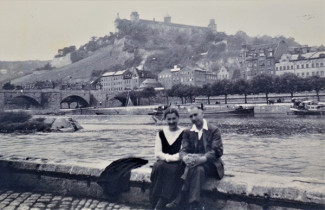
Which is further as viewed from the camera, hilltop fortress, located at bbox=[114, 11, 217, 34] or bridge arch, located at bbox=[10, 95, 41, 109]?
bridge arch, located at bbox=[10, 95, 41, 109]

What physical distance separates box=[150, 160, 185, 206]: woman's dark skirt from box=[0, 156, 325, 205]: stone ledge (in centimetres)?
18

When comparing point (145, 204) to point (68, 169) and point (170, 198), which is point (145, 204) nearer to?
point (170, 198)

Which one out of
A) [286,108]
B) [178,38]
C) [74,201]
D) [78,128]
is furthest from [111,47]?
[74,201]

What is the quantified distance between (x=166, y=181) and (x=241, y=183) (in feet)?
2.26

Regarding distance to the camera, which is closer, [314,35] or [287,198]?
[287,198]

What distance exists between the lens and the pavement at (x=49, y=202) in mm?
3475

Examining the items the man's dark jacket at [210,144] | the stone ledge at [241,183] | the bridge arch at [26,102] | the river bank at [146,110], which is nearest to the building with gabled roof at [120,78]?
the river bank at [146,110]

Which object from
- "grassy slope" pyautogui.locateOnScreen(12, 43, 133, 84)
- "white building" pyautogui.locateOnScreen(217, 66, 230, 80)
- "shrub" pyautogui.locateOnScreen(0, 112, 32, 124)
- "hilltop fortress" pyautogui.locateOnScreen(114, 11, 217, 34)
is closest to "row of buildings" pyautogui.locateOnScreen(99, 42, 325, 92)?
"grassy slope" pyautogui.locateOnScreen(12, 43, 133, 84)

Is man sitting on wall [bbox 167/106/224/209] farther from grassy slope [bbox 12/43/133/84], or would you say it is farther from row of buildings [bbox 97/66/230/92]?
grassy slope [bbox 12/43/133/84]

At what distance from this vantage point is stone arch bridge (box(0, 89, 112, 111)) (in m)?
13.8

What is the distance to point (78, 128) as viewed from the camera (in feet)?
41.3

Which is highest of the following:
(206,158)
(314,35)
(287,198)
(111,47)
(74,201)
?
(111,47)

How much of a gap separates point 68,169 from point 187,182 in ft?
4.83

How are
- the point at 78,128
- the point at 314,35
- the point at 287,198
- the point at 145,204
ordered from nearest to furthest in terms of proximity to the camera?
the point at 287,198
the point at 145,204
the point at 314,35
the point at 78,128
